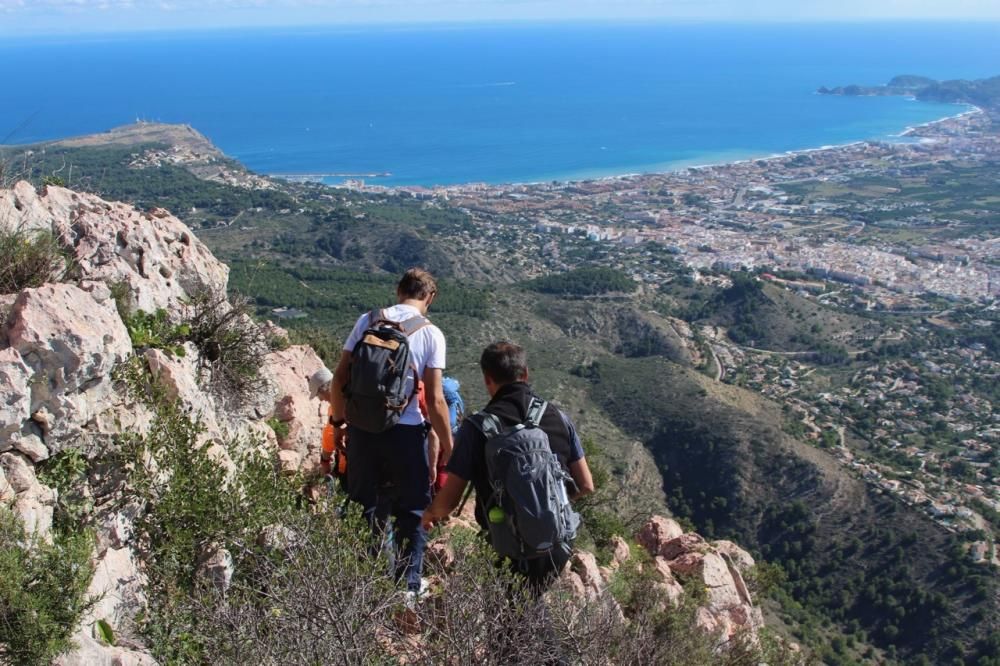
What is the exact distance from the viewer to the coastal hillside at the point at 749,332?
52.2ft

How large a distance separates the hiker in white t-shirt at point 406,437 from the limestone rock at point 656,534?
4826mm

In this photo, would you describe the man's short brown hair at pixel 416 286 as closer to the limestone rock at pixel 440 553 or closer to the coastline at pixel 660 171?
the limestone rock at pixel 440 553

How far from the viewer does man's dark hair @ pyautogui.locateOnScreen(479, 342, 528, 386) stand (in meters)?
3.02

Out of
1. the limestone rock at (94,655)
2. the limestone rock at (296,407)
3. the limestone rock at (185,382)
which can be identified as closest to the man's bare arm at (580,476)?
the limestone rock at (94,655)

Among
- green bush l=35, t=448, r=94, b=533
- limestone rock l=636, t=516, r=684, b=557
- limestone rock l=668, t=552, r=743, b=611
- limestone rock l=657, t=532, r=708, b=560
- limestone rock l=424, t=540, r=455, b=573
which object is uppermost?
green bush l=35, t=448, r=94, b=533

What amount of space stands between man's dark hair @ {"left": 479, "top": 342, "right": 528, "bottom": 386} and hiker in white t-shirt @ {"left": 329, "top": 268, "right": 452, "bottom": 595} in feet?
1.04

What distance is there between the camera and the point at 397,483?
135 inches

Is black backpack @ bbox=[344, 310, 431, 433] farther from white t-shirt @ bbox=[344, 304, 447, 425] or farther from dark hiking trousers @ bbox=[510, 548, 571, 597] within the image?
dark hiking trousers @ bbox=[510, 548, 571, 597]

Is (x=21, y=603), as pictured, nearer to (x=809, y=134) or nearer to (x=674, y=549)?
(x=674, y=549)

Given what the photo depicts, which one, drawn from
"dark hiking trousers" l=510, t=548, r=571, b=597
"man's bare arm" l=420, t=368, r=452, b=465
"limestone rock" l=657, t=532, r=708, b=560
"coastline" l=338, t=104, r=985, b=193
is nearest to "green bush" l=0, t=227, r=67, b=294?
"man's bare arm" l=420, t=368, r=452, b=465

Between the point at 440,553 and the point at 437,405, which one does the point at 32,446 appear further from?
the point at 440,553

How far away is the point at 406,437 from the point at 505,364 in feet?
2.14

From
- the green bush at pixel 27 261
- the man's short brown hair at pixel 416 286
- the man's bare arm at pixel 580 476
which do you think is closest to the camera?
the man's bare arm at pixel 580 476

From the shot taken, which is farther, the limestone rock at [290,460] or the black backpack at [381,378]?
the limestone rock at [290,460]
